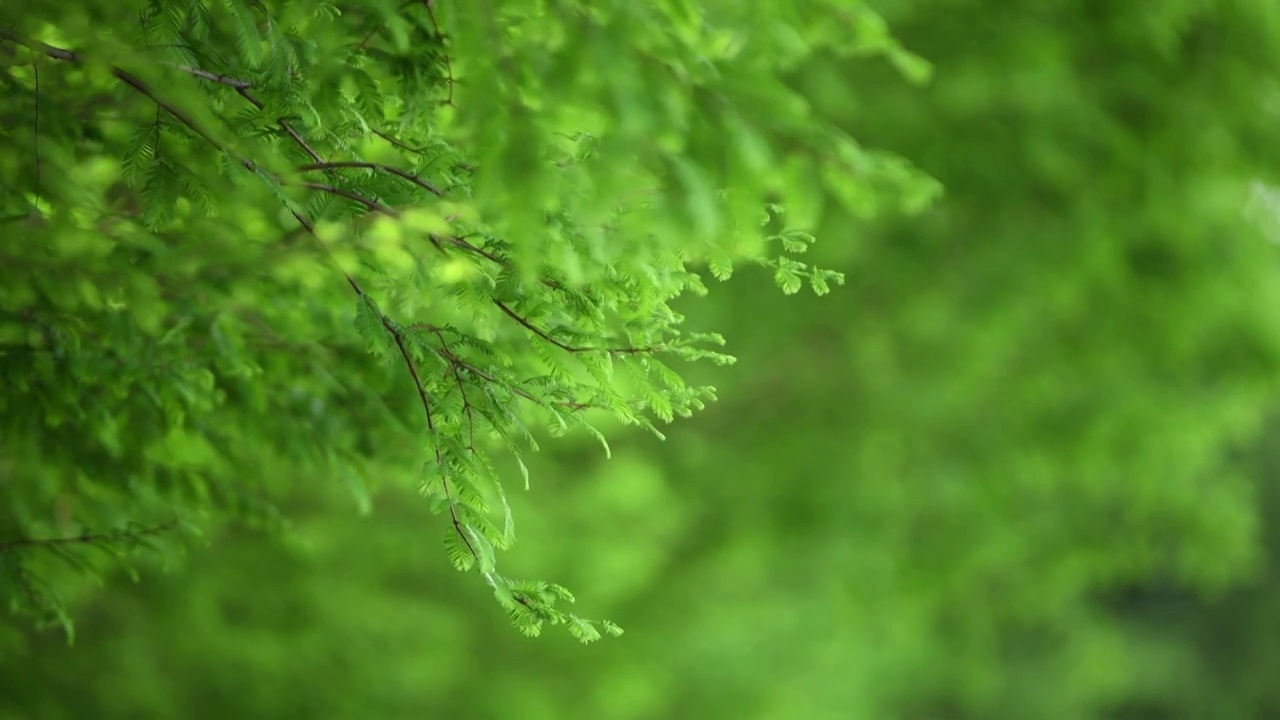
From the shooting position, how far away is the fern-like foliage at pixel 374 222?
139 cm

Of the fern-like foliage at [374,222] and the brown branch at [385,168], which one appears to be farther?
the brown branch at [385,168]

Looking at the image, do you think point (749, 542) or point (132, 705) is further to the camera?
point (749, 542)

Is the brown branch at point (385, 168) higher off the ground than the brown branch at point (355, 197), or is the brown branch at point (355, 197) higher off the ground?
the brown branch at point (385, 168)

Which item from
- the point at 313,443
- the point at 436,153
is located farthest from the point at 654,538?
the point at 436,153

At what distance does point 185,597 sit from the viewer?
4695 millimetres

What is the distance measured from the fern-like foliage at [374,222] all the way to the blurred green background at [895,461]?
197 centimetres

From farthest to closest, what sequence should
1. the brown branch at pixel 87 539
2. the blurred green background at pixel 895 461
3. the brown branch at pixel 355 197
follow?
the blurred green background at pixel 895 461, the brown branch at pixel 87 539, the brown branch at pixel 355 197

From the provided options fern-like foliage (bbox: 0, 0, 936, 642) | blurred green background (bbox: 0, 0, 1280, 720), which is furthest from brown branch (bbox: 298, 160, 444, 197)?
blurred green background (bbox: 0, 0, 1280, 720)

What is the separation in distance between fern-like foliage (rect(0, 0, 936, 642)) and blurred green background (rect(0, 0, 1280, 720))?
1.97 metres

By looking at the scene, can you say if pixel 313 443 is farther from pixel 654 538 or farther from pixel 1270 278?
pixel 1270 278

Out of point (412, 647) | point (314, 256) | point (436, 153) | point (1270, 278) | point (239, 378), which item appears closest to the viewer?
point (436, 153)

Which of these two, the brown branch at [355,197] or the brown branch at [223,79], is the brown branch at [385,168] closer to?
the brown branch at [355,197]

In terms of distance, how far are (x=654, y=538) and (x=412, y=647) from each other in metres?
1.63

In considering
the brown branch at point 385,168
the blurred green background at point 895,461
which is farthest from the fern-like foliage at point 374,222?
the blurred green background at point 895,461
